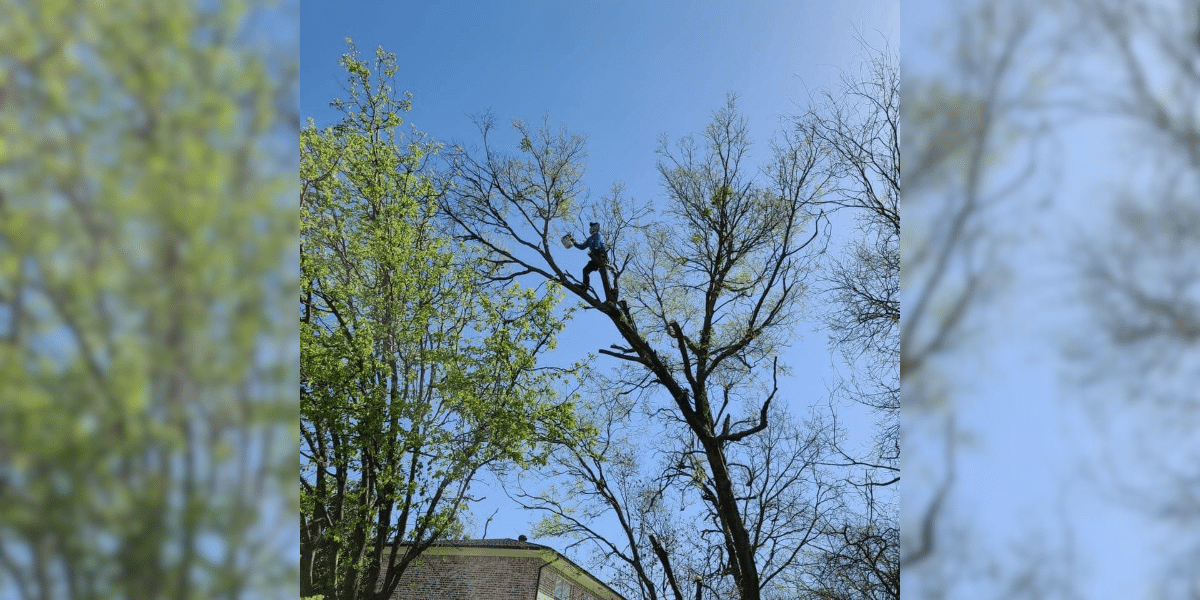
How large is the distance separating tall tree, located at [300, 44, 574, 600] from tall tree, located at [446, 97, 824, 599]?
40 centimetres

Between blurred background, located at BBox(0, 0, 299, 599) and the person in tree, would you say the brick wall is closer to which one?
the person in tree

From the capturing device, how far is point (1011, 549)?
1131mm

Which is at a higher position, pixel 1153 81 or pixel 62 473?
pixel 1153 81

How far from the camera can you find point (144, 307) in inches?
32.9

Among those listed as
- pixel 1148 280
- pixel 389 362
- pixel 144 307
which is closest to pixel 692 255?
pixel 389 362

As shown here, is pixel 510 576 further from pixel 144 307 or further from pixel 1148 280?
pixel 144 307

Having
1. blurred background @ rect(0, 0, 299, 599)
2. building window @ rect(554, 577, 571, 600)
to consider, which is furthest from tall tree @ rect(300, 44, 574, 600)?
blurred background @ rect(0, 0, 299, 599)

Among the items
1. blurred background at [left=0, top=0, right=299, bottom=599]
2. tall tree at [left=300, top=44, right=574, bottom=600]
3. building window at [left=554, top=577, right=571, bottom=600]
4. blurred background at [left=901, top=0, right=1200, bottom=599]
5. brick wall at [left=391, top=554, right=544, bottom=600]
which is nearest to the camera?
blurred background at [left=0, top=0, right=299, bottom=599]

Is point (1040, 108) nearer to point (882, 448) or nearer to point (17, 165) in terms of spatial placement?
point (17, 165)

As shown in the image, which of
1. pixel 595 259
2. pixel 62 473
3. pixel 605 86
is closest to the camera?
pixel 62 473

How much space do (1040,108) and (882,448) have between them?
4.50 metres

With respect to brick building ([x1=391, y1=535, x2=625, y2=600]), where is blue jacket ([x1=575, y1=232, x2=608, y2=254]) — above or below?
above

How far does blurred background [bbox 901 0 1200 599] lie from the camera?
3.76 feet

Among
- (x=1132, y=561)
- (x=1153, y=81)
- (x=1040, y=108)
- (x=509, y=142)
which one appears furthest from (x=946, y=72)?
(x=509, y=142)
